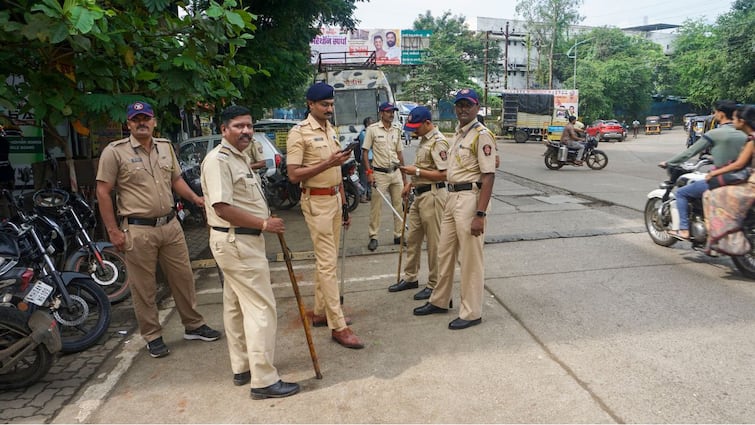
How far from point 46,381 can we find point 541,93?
98.4 feet

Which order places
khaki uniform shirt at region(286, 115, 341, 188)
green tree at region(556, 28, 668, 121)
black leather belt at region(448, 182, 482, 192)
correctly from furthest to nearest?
green tree at region(556, 28, 668, 121)
black leather belt at region(448, 182, 482, 192)
khaki uniform shirt at region(286, 115, 341, 188)

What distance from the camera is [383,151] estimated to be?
6930 mm

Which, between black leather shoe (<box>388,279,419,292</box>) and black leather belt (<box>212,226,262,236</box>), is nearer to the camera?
black leather belt (<box>212,226,262,236</box>)

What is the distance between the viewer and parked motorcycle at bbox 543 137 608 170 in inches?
599

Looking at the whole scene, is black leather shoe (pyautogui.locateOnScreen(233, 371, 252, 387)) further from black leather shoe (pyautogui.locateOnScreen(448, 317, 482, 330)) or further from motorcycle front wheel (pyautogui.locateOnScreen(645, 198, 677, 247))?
motorcycle front wheel (pyautogui.locateOnScreen(645, 198, 677, 247))

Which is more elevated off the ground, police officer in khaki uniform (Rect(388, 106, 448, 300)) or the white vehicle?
the white vehicle

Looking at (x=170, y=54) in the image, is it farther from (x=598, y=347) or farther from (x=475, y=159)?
(x=598, y=347)

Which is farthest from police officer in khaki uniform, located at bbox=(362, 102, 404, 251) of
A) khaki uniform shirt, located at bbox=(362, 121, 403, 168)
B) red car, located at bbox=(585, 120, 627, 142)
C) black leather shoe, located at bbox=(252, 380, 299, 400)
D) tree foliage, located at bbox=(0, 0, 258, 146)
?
red car, located at bbox=(585, 120, 627, 142)

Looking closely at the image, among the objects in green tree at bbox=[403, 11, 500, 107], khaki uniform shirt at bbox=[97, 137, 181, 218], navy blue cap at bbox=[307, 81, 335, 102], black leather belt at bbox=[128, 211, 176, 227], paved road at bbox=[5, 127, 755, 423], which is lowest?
paved road at bbox=[5, 127, 755, 423]

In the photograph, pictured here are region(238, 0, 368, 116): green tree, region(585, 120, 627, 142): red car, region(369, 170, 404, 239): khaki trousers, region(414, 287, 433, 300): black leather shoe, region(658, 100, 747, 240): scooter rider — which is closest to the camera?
region(414, 287, 433, 300): black leather shoe

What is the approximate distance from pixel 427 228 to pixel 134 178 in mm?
2589

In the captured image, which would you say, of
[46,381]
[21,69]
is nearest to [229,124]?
[46,381]

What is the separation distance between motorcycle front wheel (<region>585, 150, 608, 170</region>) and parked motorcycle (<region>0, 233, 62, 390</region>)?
49.1ft

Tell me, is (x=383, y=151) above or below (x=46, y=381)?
above
